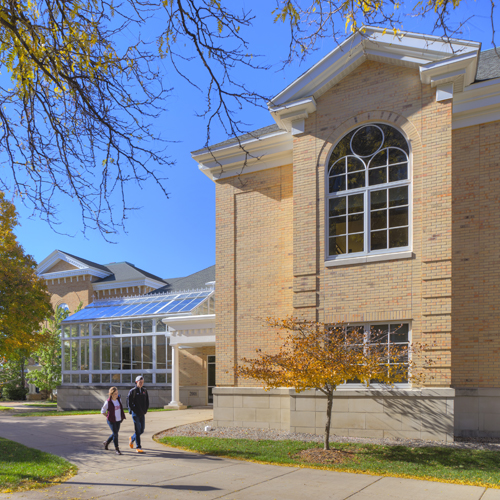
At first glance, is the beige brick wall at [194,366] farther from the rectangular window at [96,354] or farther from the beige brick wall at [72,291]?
the beige brick wall at [72,291]

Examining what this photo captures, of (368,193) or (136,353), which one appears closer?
(368,193)

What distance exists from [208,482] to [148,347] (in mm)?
19000

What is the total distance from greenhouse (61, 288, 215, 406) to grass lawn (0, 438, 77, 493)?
37.7 ft

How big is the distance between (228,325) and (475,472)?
8.75 metres

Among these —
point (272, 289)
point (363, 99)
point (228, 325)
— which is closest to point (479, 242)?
point (363, 99)

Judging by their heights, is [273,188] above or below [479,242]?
above

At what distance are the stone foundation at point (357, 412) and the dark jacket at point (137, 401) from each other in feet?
13.8

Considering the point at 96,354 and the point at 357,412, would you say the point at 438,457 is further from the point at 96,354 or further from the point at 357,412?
the point at 96,354

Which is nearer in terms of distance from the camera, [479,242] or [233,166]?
[479,242]

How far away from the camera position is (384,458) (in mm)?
10117

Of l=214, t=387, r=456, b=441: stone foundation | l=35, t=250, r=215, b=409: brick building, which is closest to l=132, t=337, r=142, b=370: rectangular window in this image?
l=35, t=250, r=215, b=409: brick building

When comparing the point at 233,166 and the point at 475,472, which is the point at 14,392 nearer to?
the point at 233,166

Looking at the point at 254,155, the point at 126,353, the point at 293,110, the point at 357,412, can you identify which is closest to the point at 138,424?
the point at 357,412

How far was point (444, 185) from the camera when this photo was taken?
12.5m
